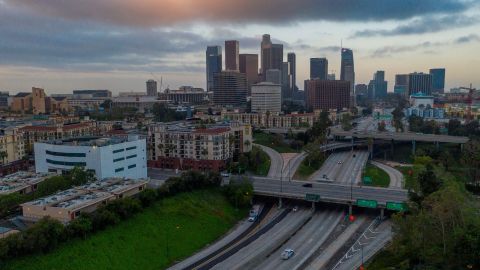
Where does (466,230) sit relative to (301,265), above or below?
above

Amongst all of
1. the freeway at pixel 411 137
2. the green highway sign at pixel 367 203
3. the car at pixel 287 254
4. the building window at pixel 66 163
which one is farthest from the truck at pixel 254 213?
the freeway at pixel 411 137

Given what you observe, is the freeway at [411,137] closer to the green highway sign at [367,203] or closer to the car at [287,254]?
the green highway sign at [367,203]

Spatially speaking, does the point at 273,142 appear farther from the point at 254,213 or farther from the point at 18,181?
the point at 18,181

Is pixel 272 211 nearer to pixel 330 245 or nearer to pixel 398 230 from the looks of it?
pixel 330 245

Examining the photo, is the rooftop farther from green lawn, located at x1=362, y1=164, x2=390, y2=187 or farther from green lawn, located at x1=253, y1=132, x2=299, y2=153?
green lawn, located at x1=253, y1=132, x2=299, y2=153

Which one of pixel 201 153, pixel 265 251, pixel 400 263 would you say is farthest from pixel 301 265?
pixel 201 153

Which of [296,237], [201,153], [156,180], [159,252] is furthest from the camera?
[201,153]

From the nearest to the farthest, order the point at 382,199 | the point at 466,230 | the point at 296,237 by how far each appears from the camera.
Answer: the point at 466,230, the point at 296,237, the point at 382,199
